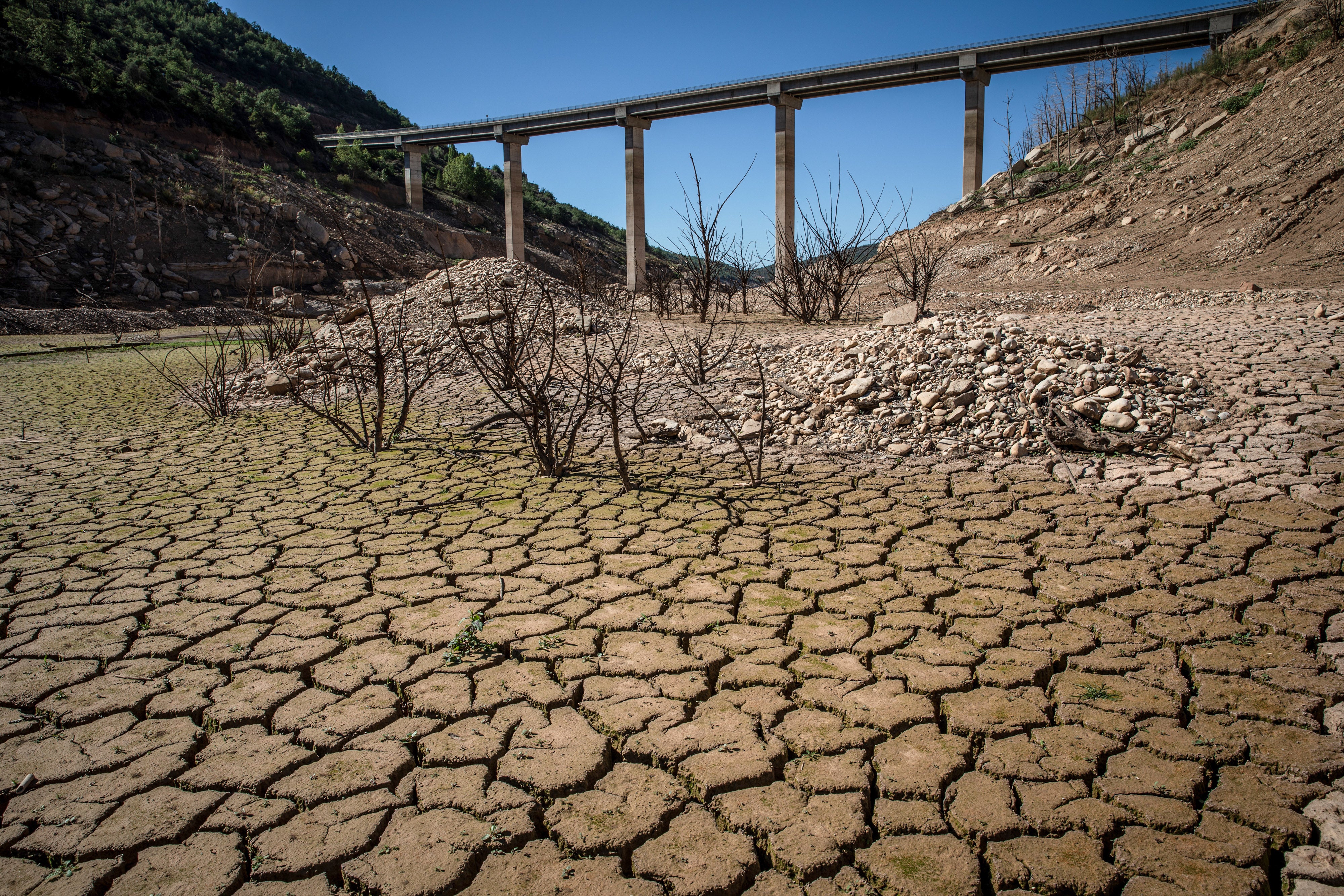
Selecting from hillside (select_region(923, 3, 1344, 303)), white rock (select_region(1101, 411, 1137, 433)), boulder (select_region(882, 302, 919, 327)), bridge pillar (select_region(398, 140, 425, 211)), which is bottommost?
white rock (select_region(1101, 411, 1137, 433))

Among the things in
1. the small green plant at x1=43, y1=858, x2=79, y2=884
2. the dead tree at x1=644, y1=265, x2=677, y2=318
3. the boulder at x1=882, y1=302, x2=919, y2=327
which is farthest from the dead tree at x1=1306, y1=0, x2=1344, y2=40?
the small green plant at x1=43, y1=858, x2=79, y2=884

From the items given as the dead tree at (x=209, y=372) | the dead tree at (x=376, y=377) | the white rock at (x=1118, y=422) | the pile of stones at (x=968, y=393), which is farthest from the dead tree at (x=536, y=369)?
the white rock at (x=1118, y=422)

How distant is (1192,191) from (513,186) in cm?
2337

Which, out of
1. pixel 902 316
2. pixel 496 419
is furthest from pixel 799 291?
pixel 496 419

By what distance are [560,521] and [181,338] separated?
16518 millimetres

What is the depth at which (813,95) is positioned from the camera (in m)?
22.1

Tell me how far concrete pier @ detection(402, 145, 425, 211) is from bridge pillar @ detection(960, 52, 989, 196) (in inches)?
1078

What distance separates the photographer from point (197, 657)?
101 inches

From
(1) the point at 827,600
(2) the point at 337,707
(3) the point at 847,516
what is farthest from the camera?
(3) the point at 847,516

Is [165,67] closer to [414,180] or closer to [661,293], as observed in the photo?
[414,180]

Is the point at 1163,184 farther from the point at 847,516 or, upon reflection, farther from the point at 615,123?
the point at 615,123

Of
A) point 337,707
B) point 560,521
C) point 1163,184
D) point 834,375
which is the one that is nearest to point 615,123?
point 1163,184

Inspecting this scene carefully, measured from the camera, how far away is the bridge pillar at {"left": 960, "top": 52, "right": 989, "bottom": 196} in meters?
20.0

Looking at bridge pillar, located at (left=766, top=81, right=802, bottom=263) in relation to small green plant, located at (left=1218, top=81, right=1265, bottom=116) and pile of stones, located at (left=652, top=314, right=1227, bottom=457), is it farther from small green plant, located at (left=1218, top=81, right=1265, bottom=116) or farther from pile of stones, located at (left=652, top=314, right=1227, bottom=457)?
pile of stones, located at (left=652, top=314, right=1227, bottom=457)
